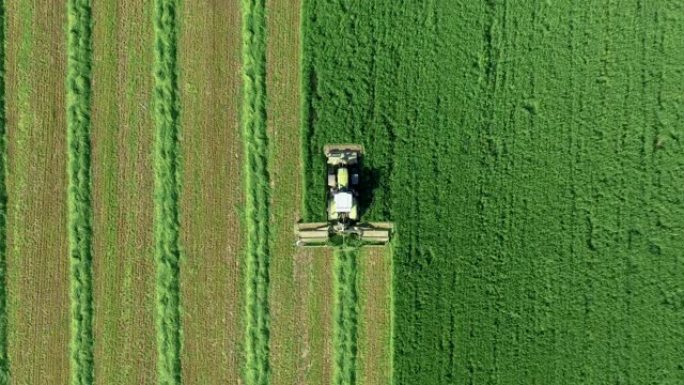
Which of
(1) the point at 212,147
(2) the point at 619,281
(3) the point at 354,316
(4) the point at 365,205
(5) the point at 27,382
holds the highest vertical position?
(1) the point at 212,147

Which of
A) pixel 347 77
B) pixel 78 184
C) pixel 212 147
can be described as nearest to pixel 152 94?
pixel 212 147

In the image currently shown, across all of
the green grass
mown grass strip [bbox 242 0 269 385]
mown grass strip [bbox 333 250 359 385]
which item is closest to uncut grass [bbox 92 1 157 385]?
the green grass

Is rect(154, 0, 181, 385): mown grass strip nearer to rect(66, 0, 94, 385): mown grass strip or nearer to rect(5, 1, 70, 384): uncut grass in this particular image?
rect(66, 0, 94, 385): mown grass strip

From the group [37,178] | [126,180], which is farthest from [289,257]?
[37,178]

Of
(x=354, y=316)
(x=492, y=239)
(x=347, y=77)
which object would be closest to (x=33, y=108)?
(x=347, y=77)

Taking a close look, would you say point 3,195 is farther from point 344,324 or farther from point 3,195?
point 344,324

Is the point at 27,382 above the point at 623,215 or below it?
below

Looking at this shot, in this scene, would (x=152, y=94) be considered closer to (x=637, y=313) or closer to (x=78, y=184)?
(x=78, y=184)

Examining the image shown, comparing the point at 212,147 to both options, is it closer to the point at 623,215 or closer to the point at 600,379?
the point at 623,215
